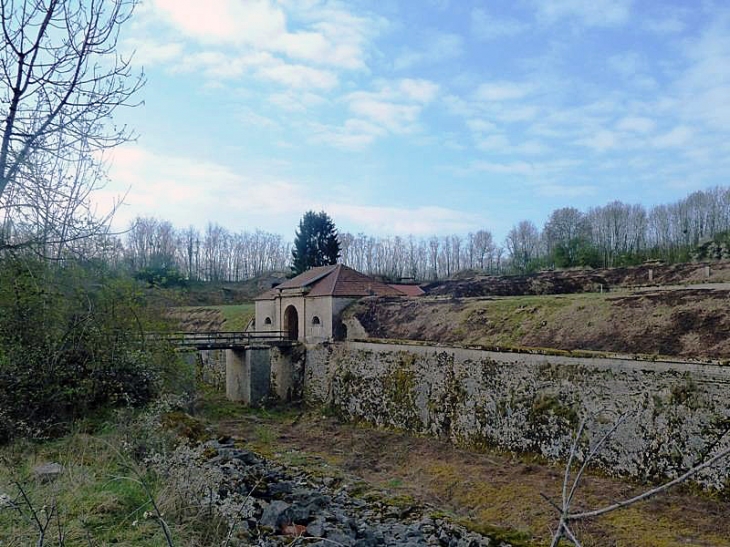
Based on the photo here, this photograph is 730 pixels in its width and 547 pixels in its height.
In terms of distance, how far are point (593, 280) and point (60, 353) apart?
21583mm

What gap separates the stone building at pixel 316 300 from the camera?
2092 cm

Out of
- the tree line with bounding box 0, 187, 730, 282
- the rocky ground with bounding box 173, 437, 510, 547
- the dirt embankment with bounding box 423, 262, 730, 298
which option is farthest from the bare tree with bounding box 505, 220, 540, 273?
the rocky ground with bounding box 173, 437, 510, 547

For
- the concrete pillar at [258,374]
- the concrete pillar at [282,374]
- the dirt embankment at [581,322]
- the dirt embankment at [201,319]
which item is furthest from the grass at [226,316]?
the dirt embankment at [581,322]

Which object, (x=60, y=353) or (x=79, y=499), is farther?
(x=60, y=353)

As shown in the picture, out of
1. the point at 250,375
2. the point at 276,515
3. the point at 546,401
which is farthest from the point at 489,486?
the point at 250,375

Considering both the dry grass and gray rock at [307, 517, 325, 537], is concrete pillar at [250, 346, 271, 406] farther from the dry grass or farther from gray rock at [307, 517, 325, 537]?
gray rock at [307, 517, 325, 537]

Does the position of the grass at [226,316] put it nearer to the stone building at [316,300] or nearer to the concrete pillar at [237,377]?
the stone building at [316,300]

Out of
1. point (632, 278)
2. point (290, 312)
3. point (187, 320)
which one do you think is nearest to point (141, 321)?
point (290, 312)

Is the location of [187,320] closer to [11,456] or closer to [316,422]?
[316,422]

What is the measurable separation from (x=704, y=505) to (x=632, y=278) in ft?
49.8

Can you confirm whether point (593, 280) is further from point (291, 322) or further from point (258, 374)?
point (258, 374)

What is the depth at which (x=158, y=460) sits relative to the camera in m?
5.39

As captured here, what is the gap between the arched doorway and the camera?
77.6 ft

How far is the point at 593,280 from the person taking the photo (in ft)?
75.3
